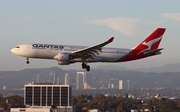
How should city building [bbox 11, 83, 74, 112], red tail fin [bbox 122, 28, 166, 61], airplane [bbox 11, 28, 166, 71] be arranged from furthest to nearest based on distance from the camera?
city building [bbox 11, 83, 74, 112] < red tail fin [bbox 122, 28, 166, 61] < airplane [bbox 11, 28, 166, 71]

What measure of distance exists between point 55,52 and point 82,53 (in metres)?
3.99

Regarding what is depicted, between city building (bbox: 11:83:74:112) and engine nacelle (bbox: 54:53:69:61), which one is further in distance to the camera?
city building (bbox: 11:83:74:112)

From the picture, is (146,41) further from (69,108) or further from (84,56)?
(69,108)

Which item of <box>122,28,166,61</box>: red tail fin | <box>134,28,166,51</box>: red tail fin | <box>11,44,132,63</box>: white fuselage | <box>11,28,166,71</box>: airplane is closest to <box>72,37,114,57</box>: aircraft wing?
<box>11,28,166,71</box>: airplane

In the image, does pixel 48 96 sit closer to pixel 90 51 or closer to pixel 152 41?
pixel 152 41

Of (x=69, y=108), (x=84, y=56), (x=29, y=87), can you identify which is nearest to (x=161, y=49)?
(x=84, y=56)

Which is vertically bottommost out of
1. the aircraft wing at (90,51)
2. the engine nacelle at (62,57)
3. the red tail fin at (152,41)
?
the engine nacelle at (62,57)

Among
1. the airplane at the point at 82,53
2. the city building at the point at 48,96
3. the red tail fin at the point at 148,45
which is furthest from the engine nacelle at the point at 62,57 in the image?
the city building at the point at 48,96

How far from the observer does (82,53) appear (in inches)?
3115

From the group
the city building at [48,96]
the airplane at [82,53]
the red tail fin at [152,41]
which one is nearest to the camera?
the airplane at [82,53]

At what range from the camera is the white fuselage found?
78688 mm

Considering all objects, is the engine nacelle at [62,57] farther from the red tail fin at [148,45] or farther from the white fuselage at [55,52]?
the red tail fin at [148,45]

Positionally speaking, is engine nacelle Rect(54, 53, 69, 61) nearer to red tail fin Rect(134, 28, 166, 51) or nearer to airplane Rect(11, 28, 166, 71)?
airplane Rect(11, 28, 166, 71)

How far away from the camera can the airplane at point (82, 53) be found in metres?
78.5
